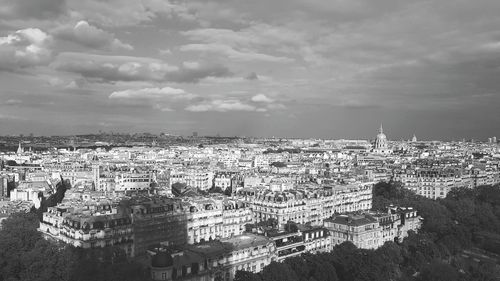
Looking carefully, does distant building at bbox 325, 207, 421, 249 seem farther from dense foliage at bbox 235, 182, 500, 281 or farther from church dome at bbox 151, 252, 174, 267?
church dome at bbox 151, 252, 174, 267

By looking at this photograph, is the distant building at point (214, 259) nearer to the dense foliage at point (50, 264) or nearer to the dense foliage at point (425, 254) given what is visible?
the dense foliage at point (50, 264)

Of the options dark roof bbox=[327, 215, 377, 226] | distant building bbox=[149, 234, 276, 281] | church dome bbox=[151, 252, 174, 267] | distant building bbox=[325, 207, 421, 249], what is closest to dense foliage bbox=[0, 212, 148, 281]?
church dome bbox=[151, 252, 174, 267]

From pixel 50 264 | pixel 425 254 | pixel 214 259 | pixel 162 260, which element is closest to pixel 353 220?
pixel 425 254

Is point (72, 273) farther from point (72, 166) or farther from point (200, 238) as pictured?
point (72, 166)

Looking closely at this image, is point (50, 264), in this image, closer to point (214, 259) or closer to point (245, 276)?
point (214, 259)

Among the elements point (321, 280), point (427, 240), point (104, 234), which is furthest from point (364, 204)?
point (104, 234)

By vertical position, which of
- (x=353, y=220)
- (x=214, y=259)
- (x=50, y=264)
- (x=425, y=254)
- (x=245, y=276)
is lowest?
(x=425, y=254)

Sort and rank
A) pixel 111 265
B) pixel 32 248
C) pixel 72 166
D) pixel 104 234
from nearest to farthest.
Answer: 1. pixel 111 265
2. pixel 32 248
3. pixel 104 234
4. pixel 72 166
